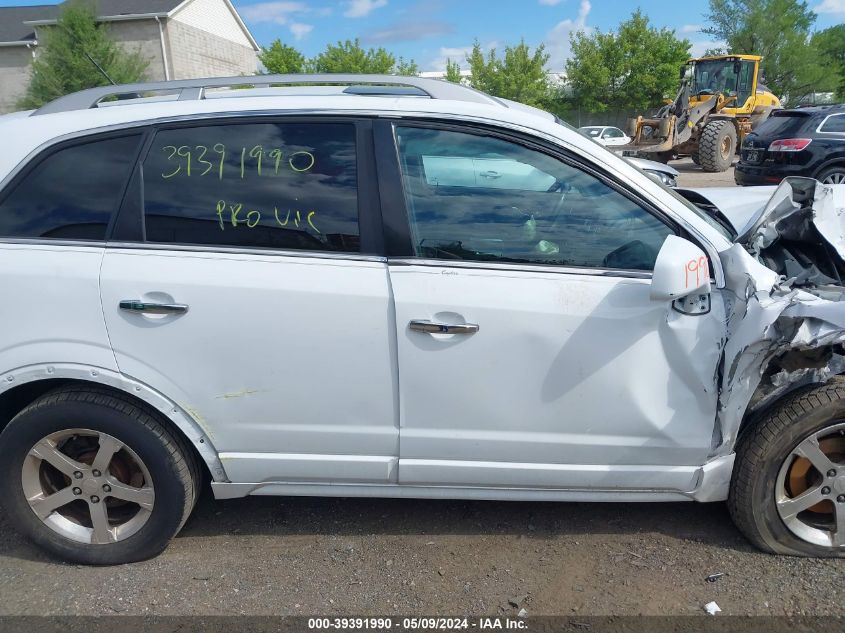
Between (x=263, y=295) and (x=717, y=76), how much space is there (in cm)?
2123

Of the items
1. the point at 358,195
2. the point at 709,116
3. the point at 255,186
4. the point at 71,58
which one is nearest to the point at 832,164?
the point at 709,116

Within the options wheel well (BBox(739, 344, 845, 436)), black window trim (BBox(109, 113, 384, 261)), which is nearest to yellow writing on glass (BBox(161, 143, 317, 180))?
black window trim (BBox(109, 113, 384, 261))

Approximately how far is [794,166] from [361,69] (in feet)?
90.1

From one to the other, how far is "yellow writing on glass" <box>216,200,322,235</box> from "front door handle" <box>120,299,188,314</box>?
1.14 feet

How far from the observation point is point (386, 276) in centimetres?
241

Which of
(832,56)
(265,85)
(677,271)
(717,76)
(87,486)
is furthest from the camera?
(832,56)

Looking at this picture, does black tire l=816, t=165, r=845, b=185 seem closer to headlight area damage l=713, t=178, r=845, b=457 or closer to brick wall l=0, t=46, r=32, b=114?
headlight area damage l=713, t=178, r=845, b=457

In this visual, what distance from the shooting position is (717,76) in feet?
65.0

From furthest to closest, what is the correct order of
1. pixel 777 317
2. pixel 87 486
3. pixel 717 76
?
pixel 717 76 < pixel 87 486 < pixel 777 317

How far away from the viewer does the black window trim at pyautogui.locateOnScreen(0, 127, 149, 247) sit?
250 cm

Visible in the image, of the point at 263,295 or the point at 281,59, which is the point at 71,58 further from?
the point at 263,295

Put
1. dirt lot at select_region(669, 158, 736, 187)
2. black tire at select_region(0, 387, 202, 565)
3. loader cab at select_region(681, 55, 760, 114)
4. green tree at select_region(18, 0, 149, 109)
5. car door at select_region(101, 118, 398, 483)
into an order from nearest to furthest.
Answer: car door at select_region(101, 118, 398, 483)
black tire at select_region(0, 387, 202, 565)
dirt lot at select_region(669, 158, 736, 187)
loader cab at select_region(681, 55, 760, 114)
green tree at select_region(18, 0, 149, 109)

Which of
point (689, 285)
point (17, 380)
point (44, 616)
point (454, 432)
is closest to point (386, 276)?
point (454, 432)

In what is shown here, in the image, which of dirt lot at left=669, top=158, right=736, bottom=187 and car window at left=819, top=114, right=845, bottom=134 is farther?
dirt lot at left=669, top=158, right=736, bottom=187
